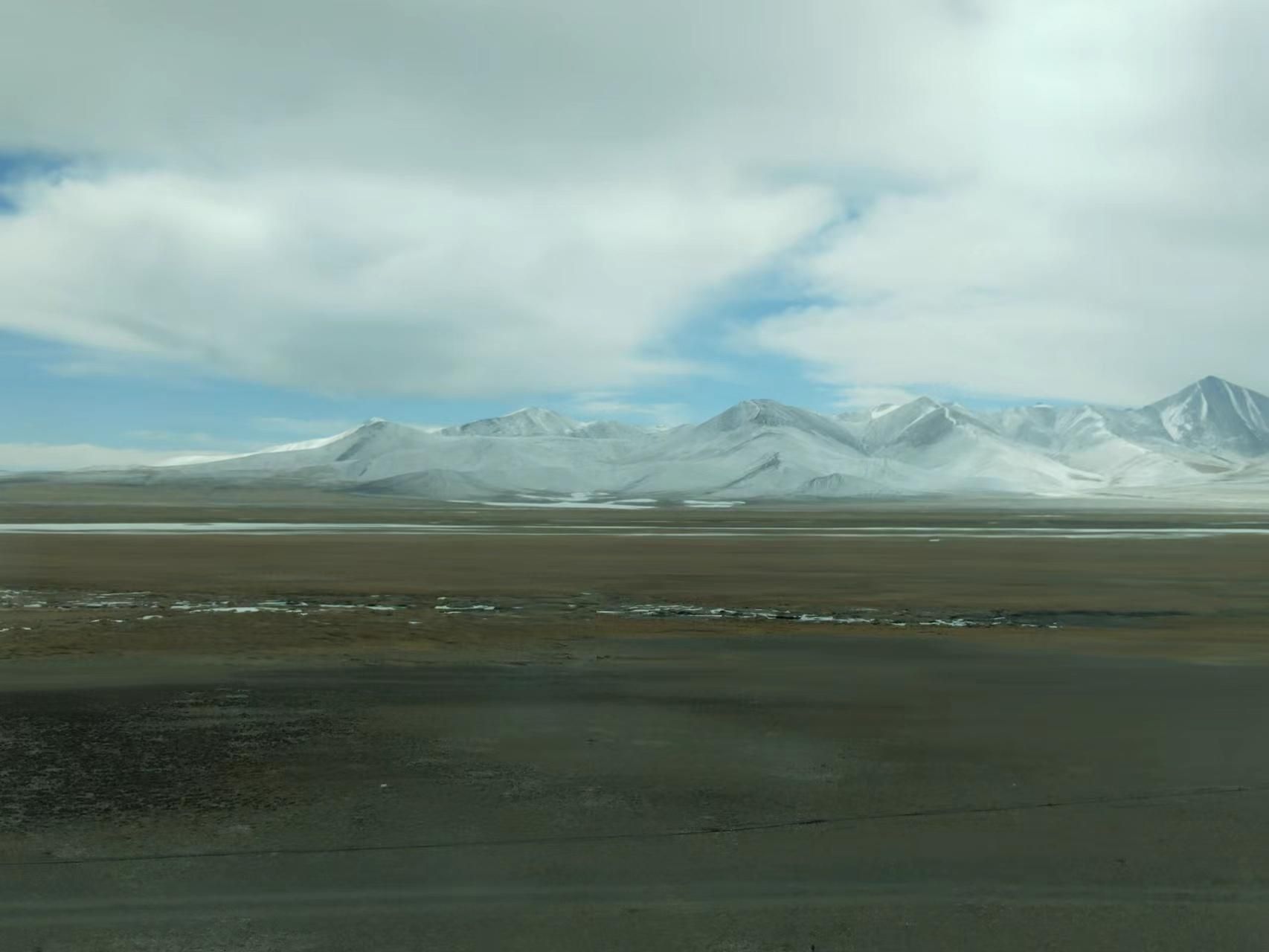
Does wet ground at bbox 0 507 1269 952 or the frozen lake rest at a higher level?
the frozen lake

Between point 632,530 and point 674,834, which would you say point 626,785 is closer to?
point 674,834

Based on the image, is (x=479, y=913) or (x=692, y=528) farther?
(x=692, y=528)

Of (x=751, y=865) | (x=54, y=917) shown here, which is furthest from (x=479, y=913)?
(x=54, y=917)

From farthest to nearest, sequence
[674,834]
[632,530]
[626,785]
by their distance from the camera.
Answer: [632,530] < [626,785] < [674,834]

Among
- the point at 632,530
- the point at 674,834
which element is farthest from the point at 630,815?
the point at 632,530

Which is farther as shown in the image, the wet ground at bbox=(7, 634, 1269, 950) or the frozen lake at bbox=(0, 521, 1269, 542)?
the frozen lake at bbox=(0, 521, 1269, 542)

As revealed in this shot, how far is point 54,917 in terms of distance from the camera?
591 cm

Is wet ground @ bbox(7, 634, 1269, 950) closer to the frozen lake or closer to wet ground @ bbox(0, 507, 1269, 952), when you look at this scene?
wet ground @ bbox(0, 507, 1269, 952)

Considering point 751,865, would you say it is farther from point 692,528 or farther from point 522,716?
point 692,528

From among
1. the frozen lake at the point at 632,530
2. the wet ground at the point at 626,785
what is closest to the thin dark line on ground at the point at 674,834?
the wet ground at the point at 626,785

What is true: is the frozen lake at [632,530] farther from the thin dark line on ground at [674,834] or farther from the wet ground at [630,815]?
the thin dark line on ground at [674,834]

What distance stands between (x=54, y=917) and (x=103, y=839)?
1348 mm

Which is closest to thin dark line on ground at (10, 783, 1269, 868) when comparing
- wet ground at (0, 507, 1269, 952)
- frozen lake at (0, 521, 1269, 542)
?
wet ground at (0, 507, 1269, 952)

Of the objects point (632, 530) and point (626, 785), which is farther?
point (632, 530)
